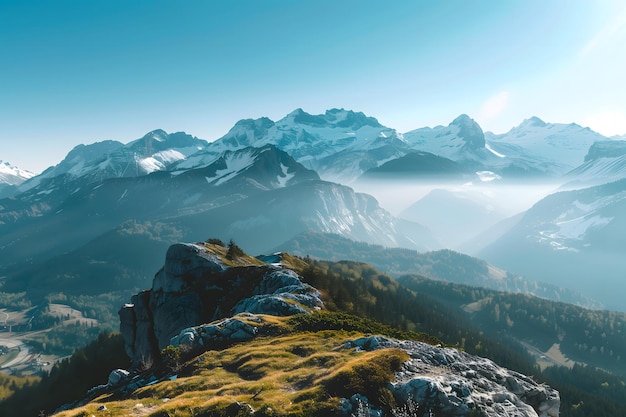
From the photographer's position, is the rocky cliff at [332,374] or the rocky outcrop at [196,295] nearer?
the rocky cliff at [332,374]

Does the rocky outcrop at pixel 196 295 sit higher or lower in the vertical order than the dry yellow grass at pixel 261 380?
lower

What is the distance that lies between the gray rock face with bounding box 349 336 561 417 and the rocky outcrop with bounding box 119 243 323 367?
119 ft

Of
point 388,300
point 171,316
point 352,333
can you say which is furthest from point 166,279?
point 388,300

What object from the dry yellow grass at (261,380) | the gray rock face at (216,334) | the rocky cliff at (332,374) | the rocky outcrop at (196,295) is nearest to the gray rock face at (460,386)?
the rocky cliff at (332,374)

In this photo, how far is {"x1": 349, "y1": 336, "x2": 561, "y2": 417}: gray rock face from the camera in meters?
29.0

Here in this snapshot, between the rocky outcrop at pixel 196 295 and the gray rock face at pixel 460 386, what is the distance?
36416 millimetres

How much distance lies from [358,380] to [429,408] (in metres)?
5.58

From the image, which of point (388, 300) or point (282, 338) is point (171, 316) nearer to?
point (282, 338)

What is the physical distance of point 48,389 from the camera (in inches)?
5541

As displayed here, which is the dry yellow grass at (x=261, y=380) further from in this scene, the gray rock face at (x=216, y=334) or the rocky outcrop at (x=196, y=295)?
the rocky outcrop at (x=196, y=295)

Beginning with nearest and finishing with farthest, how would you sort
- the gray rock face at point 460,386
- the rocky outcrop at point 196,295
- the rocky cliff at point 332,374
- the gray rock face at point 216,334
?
the rocky cliff at point 332,374 < the gray rock face at point 460,386 < the gray rock face at point 216,334 < the rocky outcrop at point 196,295

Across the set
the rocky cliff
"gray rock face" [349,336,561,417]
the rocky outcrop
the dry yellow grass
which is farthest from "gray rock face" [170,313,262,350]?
"gray rock face" [349,336,561,417]

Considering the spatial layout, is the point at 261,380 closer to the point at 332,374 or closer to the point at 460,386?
the point at 332,374

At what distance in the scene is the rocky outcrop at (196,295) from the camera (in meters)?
83.8
